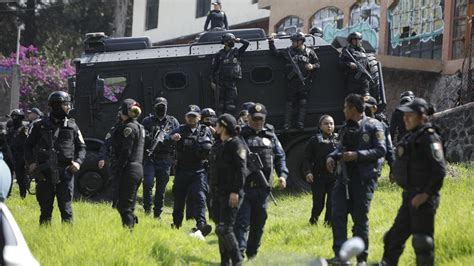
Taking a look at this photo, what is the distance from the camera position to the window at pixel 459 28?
21.0 meters

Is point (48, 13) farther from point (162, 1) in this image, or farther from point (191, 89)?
point (191, 89)

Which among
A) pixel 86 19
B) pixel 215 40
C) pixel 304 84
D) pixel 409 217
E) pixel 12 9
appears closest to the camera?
pixel 409 217

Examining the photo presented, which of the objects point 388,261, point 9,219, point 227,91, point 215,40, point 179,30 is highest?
point 179,30

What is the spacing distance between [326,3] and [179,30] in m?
10.0

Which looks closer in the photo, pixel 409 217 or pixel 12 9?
pixel 409 217

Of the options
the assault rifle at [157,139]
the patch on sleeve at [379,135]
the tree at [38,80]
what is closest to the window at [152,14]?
the tree at [38,80]

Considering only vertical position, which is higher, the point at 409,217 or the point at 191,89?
the point at 191,89

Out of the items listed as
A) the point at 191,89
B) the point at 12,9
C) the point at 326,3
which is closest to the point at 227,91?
the point at 191,89

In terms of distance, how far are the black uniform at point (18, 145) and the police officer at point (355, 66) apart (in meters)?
6.16

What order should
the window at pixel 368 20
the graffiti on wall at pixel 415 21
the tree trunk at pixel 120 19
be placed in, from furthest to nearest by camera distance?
1. the tree trunk at pixel 120 19
2. the window at pixel 368 20
3. the graffiti on wall at pixel 415 21

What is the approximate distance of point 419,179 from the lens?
22.8 ft

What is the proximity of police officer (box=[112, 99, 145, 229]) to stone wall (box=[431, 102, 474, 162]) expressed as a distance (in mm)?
9029

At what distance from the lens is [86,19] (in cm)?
4250

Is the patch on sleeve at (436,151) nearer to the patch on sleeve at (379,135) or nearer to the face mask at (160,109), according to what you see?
the patch on sleeve at (379,135)
